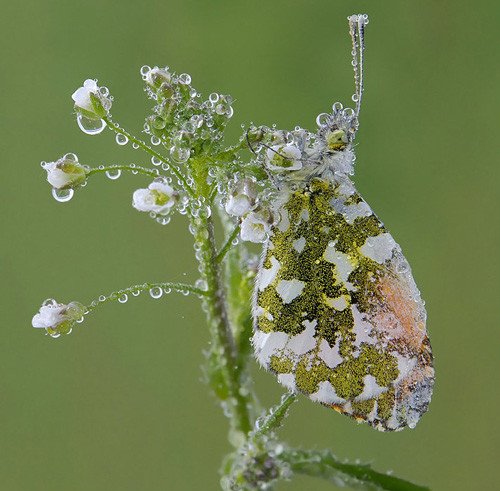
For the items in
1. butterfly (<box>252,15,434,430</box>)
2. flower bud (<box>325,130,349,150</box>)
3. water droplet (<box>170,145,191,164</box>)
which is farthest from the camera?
flower bud (<box>325,130,349,150</box>)

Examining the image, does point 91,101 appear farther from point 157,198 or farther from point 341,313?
point 341,313

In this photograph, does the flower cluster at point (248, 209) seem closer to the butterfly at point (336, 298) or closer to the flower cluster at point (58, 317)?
the butterfly at point (336, 298)

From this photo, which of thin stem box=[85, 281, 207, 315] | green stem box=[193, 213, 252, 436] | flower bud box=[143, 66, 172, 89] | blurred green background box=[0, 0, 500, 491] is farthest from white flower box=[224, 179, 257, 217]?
blurred green background box=[0, 0, 500, 491]

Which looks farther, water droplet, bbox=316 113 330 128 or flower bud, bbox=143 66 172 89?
water droplet, bbox=316 113 330 128

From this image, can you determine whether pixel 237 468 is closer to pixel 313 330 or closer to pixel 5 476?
pixel 313 330

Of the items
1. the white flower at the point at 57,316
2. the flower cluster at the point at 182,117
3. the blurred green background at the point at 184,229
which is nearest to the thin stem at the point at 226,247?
the flower cluster at the point at 182,117

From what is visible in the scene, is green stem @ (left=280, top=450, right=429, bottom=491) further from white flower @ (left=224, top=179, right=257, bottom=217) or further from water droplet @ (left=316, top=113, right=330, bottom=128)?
water droplet @ (left=316, top=113, right=330, bottom=128)

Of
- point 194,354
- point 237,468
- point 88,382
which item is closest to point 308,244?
point 237,468
